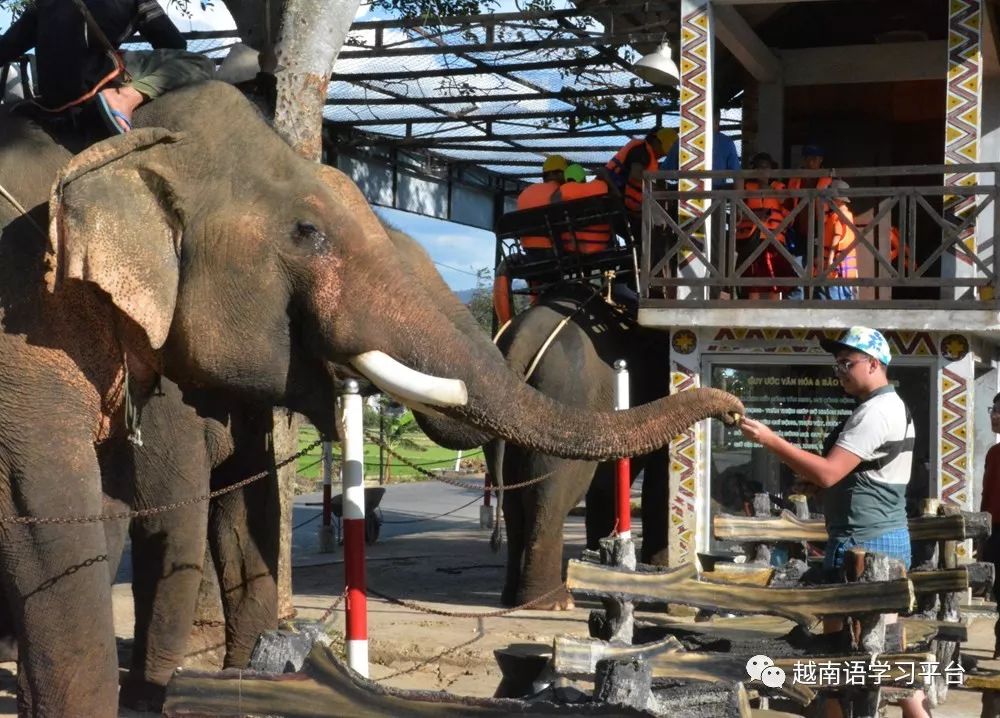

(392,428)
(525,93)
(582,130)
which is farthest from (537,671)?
(392,428)

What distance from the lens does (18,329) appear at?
434cm

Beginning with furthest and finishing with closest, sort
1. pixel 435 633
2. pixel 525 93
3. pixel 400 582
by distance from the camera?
pixel 525 93
pixel 400 582
pixel 435 633

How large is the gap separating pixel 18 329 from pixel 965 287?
7.86 m

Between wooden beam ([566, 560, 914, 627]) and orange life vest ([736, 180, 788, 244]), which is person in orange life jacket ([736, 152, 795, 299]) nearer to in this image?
orange life vest ([736, 180, 788, 244])

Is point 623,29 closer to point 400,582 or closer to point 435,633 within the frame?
point 400,582

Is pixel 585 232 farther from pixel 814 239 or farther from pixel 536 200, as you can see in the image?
pixel 814 239

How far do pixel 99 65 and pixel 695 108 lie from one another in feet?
22.9

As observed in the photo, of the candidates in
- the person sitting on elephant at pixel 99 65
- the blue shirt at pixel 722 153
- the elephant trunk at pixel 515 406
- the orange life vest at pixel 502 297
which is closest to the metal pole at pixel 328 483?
the orange life vest at pixel 502 297

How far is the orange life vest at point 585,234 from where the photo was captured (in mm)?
11422

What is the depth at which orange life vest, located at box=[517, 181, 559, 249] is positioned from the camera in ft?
37.8

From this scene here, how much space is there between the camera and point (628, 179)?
38.1ft

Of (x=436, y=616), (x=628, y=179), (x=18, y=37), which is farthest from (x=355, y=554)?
(x=628, y=179)

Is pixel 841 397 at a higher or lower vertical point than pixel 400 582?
higher

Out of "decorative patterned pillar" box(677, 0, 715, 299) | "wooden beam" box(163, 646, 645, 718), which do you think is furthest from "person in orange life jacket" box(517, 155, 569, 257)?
"wooden beam" box(163, 646, 645, 718)
